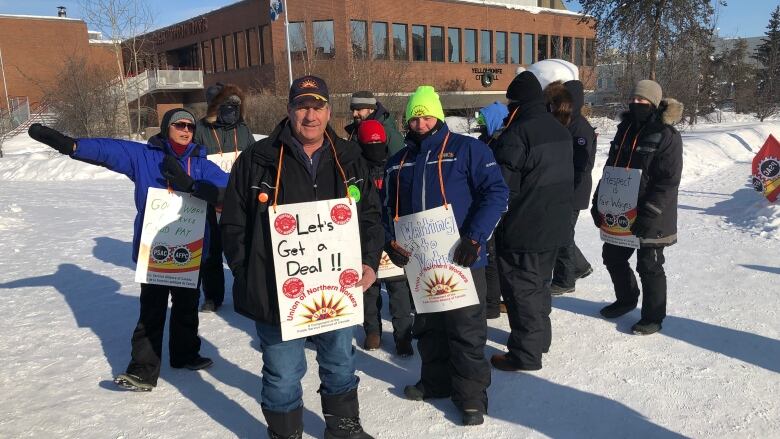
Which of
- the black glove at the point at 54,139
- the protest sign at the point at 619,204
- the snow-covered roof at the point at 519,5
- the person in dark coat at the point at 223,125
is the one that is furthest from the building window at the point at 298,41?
the black glove at the point at 54,139

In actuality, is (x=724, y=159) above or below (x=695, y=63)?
below

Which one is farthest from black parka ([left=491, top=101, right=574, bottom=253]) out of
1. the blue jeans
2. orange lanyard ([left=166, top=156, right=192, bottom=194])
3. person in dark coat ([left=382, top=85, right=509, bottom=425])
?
orange lanyard ([left=166, top=156, right=192, bottom=194])

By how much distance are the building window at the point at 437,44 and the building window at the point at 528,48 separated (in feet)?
28.0

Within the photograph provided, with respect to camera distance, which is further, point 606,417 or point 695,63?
point 695,63

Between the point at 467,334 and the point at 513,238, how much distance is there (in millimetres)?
857

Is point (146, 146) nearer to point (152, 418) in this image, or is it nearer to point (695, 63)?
point (152, 418)

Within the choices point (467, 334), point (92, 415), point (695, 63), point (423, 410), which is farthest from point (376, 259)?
point (695, 63)

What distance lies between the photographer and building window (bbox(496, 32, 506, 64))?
139ft

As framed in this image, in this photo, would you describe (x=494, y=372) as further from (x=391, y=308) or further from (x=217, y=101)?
(x=217, y=101)

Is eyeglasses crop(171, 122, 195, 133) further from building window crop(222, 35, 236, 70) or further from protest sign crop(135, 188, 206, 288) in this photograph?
building window crop(222, 35, 236, 70)

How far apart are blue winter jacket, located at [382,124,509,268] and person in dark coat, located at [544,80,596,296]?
4.62 ft

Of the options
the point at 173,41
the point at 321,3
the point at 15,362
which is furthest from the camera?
the point at 173,41

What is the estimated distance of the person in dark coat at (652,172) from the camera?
418cm

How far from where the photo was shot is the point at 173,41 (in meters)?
46.4
